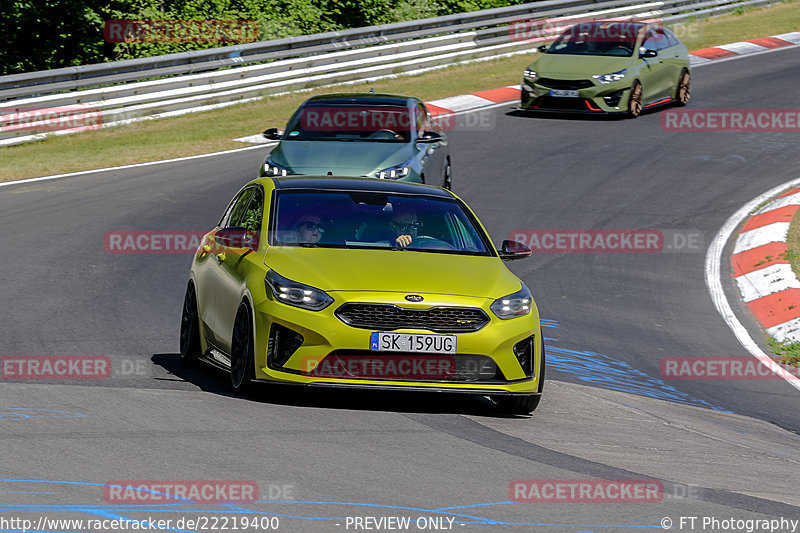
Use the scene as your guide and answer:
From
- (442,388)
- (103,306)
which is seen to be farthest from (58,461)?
(103,306)

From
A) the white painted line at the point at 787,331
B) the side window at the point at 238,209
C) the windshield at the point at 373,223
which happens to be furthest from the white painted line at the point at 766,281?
the side window at the point at 238,209

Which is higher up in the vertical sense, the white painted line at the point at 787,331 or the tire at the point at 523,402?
the tire at the point at 523,402

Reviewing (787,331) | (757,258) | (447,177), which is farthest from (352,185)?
(447,177)

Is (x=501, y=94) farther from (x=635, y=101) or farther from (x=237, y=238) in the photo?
(x=237, y=238)

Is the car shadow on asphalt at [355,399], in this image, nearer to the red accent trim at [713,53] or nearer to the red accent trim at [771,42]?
the red accent trim at [713,53]

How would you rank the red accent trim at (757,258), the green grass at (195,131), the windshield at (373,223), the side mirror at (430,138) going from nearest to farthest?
1. the windshield at (373,223)
2. the red accent trim at (757,258)
3. the side mirror at (430,138)
4. the green grass at (195,131)

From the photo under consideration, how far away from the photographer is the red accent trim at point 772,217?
51.4ft

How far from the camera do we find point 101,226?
1502 centimetres

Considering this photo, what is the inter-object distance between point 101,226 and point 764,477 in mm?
9907

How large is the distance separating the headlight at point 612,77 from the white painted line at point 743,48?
9.16m

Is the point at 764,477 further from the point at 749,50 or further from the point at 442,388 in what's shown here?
the point at 749,50

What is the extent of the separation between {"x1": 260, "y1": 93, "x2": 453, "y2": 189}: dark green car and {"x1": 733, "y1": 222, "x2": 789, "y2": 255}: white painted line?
12.4 ft

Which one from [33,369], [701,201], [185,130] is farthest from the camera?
[185,130]

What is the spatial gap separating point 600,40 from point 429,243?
614 inches
